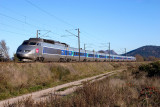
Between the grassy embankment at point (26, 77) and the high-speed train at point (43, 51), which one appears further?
the high-speed train at point (43, 51)

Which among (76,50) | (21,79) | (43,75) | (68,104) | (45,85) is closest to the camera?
(68,104)

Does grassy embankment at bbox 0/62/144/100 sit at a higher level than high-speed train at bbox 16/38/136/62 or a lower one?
lower

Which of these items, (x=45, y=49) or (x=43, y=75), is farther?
(x=45, y=49)

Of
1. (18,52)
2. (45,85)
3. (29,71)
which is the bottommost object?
(45,85)

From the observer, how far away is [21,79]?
15523mm

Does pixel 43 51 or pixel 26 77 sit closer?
pixel 26 77

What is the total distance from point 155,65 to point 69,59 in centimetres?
2009

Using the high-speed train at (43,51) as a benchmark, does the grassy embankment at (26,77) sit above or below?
below

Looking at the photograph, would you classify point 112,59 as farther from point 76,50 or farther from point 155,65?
point 155,65

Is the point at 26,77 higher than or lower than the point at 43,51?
lower

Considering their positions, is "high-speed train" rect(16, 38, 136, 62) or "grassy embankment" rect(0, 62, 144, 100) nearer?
"grassy embankment" rect(0, 62, 144, 100)

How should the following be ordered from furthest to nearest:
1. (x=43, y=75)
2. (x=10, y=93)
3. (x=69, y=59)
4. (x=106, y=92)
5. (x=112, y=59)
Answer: (x=112, y=59) → (x=69, y=59) → (x=43, y=75) → (x=10, y=93) → (x=106, y=92)

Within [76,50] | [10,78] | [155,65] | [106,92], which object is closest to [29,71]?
[10,78]

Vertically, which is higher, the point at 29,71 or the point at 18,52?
the point at 18,52
